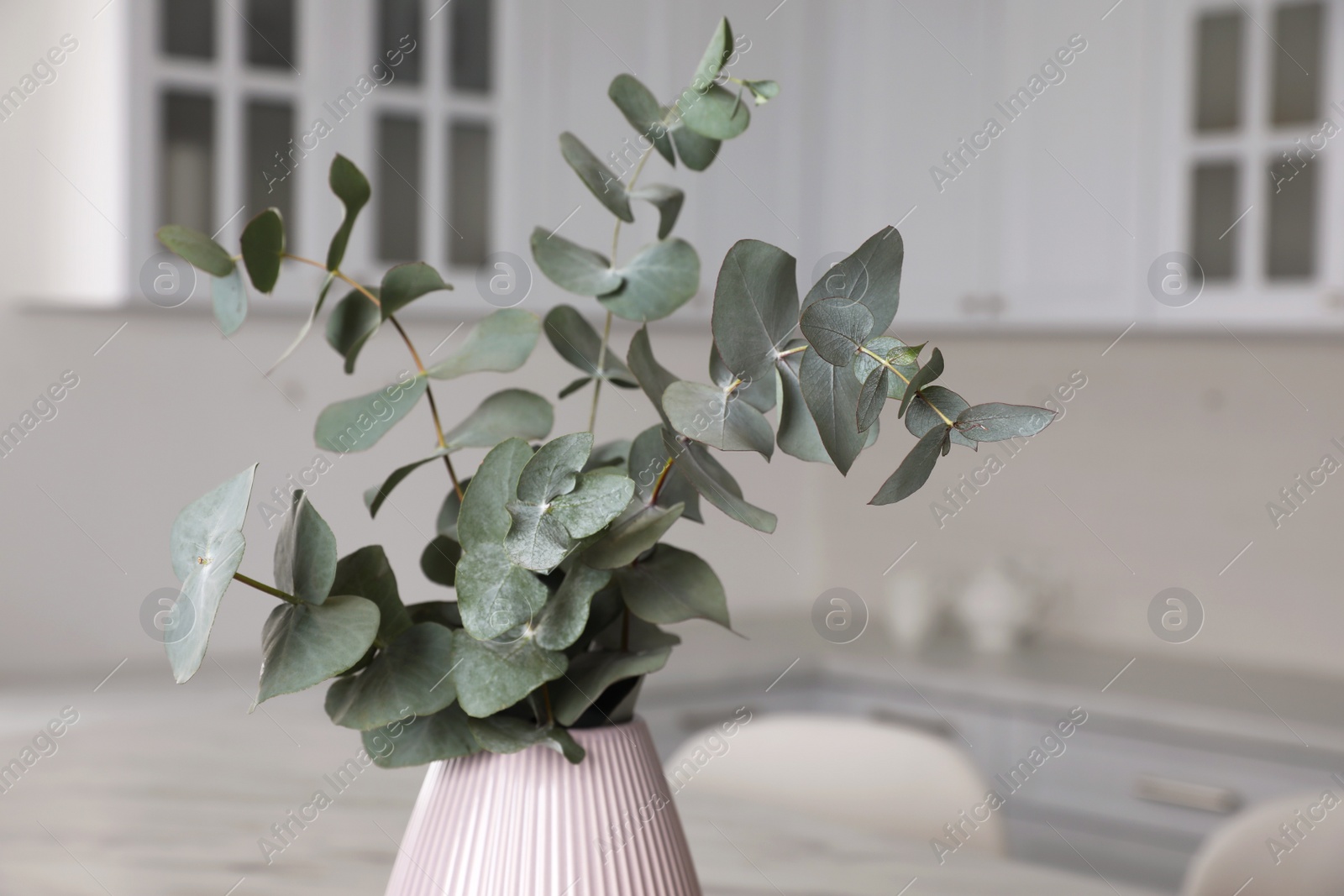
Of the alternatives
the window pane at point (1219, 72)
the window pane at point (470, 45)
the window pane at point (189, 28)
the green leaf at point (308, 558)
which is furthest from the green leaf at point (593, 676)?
the window pane at point (1219, 72)

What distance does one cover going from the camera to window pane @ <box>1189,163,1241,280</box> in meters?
2.28

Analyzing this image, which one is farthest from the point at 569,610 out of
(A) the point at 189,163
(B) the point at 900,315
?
(B) the point at 900,315

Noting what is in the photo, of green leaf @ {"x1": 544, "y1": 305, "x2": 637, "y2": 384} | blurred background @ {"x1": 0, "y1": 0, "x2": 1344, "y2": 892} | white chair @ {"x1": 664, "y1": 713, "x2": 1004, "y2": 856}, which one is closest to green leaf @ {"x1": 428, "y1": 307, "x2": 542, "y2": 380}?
green leaf @ {"x1": 544, "y1": 305, "x2": 637, "y2": 384}

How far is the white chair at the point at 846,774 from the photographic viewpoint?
121cm

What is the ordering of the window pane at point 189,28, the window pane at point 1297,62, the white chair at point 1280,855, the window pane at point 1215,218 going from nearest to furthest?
the white chair at point 1280,855
the window pane at point 189,28
the window pane at point 1297,62
the window pane at point 1215,218

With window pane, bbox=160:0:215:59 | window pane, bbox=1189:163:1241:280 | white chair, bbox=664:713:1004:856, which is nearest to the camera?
white chair, bbox=664:713:1004:856

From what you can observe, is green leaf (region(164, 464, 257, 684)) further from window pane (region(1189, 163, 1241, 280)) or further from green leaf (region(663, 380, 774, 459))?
window pane (region(1189, 163, 1241, 280))

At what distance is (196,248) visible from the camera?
20.3 inches

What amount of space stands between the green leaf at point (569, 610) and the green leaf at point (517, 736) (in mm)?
47

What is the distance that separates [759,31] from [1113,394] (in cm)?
110

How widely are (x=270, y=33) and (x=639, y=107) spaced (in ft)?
5.95

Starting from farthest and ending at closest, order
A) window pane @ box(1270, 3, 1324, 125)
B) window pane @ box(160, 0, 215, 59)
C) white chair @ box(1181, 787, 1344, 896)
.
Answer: window pane @ box(1270, 3, 1324, 125), window pane @ box(160, 0, 215, 59), white chair @ box(1181, 787, 1344, 896)

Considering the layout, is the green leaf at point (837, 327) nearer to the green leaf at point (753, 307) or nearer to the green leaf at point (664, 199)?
the green leaf at point (753, 307)

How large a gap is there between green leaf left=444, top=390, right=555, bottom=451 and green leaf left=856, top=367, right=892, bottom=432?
186 millimetres
